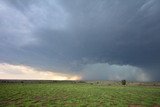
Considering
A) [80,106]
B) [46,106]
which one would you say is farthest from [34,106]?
[80,106]

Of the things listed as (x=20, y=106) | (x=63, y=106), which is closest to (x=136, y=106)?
(x=63, y=106)

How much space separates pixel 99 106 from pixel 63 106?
5.78m

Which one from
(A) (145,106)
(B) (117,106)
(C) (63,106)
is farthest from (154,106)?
(C) (63,106)

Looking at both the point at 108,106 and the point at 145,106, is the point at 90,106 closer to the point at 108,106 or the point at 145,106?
the point at 108,106

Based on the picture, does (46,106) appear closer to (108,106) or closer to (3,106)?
(3,106)

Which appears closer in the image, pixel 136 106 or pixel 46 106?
pixel 46 106

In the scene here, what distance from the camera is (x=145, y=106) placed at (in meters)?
26.1

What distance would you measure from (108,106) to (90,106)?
117 inches

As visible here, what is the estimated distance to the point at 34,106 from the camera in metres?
24.2

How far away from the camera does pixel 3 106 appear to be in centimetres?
2402

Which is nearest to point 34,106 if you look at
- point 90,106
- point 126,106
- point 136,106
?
point 90,106

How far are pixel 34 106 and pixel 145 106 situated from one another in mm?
18204

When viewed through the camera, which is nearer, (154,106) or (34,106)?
(34,106)

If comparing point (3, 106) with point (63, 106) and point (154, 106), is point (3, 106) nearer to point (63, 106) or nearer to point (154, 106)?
point (63, 106)
